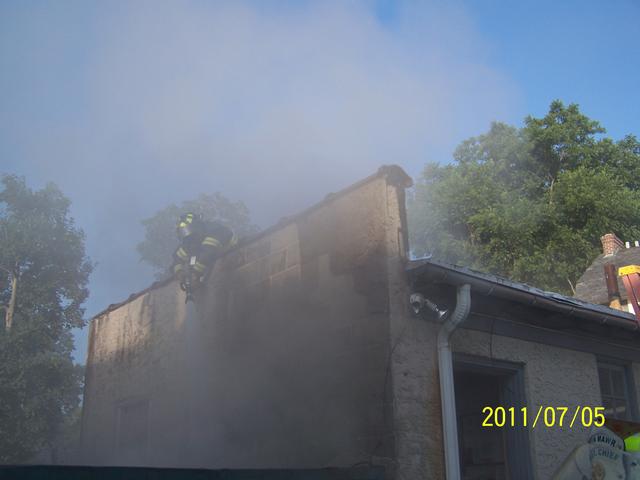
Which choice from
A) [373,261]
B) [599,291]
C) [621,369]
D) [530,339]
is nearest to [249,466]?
[373,261]

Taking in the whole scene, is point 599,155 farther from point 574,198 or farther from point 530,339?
point 530,339

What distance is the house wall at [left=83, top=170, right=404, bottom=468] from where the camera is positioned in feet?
18.4

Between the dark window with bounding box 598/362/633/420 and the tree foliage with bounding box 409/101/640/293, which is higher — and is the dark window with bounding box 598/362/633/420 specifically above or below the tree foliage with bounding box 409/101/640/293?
below

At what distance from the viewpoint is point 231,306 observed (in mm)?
7637

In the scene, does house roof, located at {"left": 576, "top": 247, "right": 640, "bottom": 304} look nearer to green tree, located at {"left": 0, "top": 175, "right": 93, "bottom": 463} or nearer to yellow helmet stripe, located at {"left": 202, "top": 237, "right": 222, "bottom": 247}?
yellow helmet stripe, located at {"left": 202, "top": 237, "right": 222, "bottom": 247}

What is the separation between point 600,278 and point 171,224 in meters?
16.9

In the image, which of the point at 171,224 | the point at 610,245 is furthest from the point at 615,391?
the point at 171,224

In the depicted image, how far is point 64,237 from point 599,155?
1767cm

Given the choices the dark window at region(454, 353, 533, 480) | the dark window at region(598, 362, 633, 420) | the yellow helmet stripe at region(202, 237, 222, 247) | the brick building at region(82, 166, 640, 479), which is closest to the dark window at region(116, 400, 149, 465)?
the brick building at region(82, 166, 640, 479)

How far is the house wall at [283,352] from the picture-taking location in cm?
561

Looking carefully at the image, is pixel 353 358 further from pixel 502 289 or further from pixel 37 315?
pixel 37 315

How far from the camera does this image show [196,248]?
8.09 m
